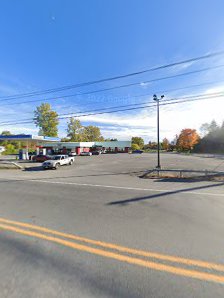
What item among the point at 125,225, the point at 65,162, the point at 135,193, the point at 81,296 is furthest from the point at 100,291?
the point at 65,162

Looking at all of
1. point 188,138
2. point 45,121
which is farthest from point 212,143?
point 45,121

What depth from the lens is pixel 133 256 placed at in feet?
10.2

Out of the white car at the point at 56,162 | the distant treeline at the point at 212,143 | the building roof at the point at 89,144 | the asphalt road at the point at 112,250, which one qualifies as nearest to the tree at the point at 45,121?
the building roof at the point at 89,144

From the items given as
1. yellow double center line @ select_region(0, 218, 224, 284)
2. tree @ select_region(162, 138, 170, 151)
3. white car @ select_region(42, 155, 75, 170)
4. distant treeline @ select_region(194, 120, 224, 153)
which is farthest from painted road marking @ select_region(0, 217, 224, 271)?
tree @ select_region(162, 138, 170, 151)

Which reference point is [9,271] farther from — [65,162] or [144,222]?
[65,162]

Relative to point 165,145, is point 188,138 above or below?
above

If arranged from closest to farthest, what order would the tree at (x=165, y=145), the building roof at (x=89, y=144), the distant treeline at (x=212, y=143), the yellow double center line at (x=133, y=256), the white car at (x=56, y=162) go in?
the yellow double center line at (x=133, y=256)
the white car at (x=56, y=162)
the building roof at (x=89, y=144)
the distant treeline at (x=212, y=143)
the tree at (x=165, y=145)

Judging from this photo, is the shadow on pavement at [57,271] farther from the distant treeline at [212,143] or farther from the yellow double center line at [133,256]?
the distant treeline at [212,143]

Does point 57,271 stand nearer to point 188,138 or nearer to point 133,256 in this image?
point 133,256

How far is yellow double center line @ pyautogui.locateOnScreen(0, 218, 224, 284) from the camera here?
2.67 m

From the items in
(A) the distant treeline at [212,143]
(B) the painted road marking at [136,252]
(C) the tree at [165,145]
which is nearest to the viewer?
(B) the painted road marking at [136,252]

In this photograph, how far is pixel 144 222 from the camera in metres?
4.63

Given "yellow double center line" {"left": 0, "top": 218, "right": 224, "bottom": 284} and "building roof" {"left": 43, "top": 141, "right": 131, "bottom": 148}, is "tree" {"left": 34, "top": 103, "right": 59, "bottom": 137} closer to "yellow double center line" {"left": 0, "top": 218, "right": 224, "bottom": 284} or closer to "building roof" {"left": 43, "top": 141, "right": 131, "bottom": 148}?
"building roof" {"left": 43, "top": 141, "right": 131, "bottom": 148}

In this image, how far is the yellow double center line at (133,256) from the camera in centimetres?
267
